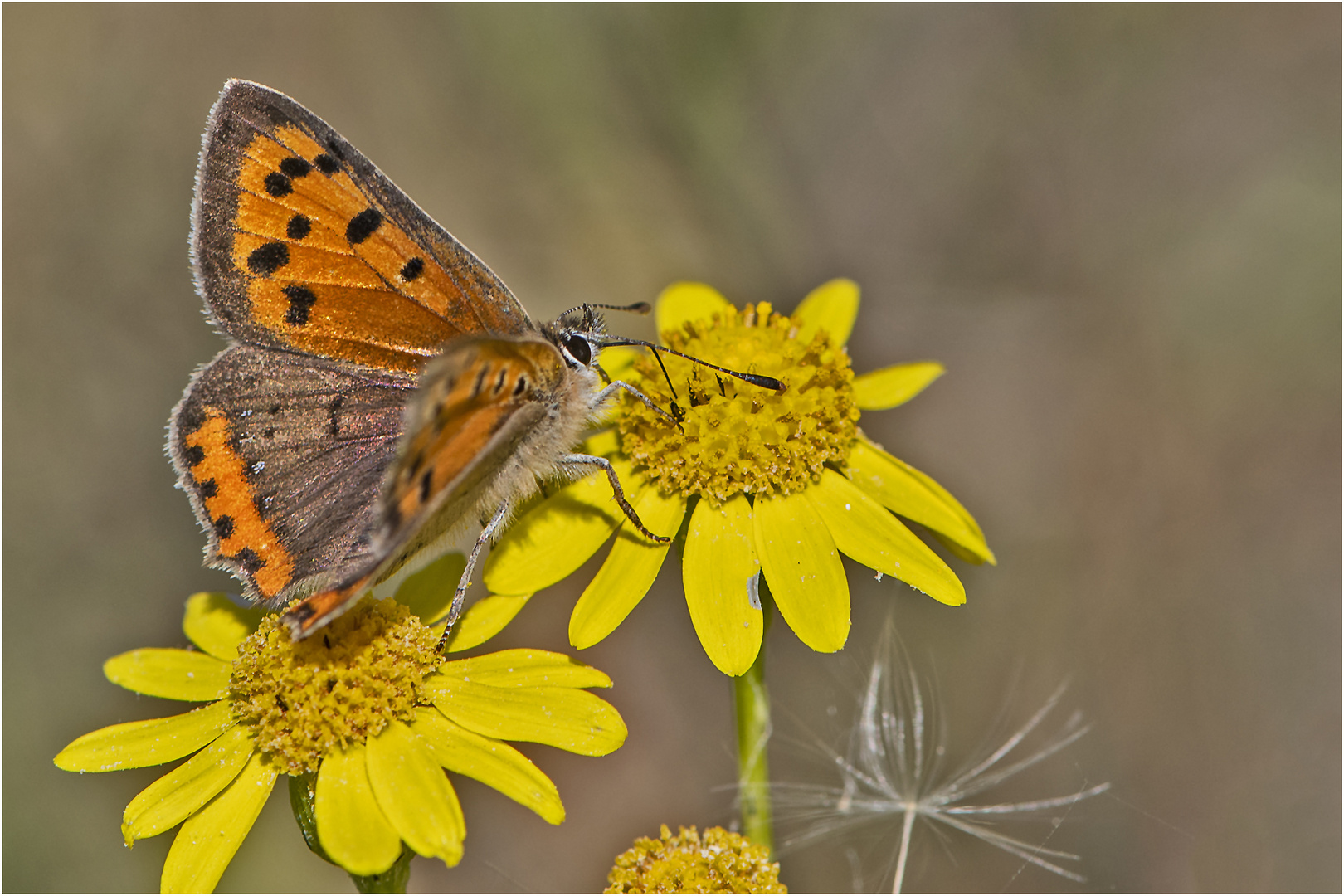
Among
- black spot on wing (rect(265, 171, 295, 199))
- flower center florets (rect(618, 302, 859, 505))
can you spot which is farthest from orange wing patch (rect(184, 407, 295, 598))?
flower center florets (rect(618, 302, 859, 505))

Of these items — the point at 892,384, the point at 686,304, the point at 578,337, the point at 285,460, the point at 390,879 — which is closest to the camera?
the point at 390,879

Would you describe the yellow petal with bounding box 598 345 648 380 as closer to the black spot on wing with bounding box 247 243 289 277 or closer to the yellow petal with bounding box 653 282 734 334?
the yellow petal with bounding box 653 282 734 334

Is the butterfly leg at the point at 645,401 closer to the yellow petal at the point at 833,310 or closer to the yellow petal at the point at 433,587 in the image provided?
the yellow petal at the point at 433,587

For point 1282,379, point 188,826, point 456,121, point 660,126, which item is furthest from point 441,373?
point 1282,379

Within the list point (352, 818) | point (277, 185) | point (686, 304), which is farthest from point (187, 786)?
point (686, 304)

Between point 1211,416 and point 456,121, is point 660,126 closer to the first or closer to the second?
point 456,121

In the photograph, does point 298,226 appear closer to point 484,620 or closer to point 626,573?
point 484,620
